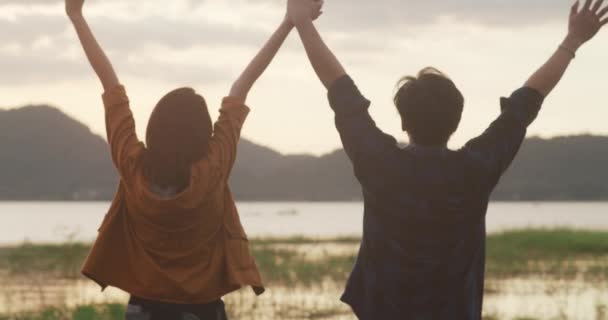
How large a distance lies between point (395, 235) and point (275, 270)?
15044mm

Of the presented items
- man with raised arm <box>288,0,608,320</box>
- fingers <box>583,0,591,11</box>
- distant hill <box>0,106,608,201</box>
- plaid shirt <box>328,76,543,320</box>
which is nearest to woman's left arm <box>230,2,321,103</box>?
man with raised arm <box>288,0,608,320</box>

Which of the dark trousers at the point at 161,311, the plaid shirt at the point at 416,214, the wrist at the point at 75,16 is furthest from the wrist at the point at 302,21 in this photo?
the dark trousers at the point at 161,311

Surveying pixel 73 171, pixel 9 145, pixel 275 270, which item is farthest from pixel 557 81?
pixel 9 145

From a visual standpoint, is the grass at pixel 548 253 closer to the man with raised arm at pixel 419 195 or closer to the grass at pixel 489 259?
the grass at pixel 489 259

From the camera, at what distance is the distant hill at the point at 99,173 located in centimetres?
12036

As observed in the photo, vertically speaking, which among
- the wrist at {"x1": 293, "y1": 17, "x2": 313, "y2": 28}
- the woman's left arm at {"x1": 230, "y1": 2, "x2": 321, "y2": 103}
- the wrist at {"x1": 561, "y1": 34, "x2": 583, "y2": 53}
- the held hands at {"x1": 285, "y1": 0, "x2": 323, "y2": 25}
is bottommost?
the woman's left arm at {"x1": 230, "y1": 2, "x2": 321, "y2": 103}

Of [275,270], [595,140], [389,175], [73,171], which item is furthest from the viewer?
[73,171]

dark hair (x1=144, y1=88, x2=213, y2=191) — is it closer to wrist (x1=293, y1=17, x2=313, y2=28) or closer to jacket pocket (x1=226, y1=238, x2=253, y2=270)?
jacket pocket (x1=226, y1=238, x2=253, y2=270)

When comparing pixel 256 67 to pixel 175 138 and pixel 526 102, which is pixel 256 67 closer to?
pixel 175 138

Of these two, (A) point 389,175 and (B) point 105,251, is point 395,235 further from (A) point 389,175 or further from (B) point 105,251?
(B) point 105,251

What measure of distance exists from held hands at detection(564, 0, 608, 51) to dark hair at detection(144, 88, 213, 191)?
129 cm

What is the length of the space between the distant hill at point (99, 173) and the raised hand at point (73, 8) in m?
113

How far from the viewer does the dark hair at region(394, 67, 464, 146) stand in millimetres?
3469

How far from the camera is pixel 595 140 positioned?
104625 mm
